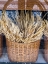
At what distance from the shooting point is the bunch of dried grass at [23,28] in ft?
3.10

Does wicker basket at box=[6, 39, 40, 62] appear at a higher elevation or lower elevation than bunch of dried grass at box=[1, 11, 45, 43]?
lower

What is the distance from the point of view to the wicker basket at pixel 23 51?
0.96m

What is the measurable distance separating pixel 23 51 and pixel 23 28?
11 centimetres

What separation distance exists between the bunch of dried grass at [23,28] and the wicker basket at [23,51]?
0.02 meters

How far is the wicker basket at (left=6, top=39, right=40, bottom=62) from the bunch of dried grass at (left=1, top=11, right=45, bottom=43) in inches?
0.8

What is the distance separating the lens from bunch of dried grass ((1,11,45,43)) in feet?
3.10

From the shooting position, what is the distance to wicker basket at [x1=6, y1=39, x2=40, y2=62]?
3.15 ft

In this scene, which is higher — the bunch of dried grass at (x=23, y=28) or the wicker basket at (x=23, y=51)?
the bunch of dried grass at (x=23, y=28)

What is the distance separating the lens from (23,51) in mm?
968

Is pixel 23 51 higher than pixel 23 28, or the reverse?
pixel 23 28

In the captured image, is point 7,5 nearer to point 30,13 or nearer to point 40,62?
point 30,13

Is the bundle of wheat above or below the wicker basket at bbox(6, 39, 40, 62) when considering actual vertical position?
above

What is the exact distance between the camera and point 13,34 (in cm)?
95

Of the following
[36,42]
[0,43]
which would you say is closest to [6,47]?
[0,43]
